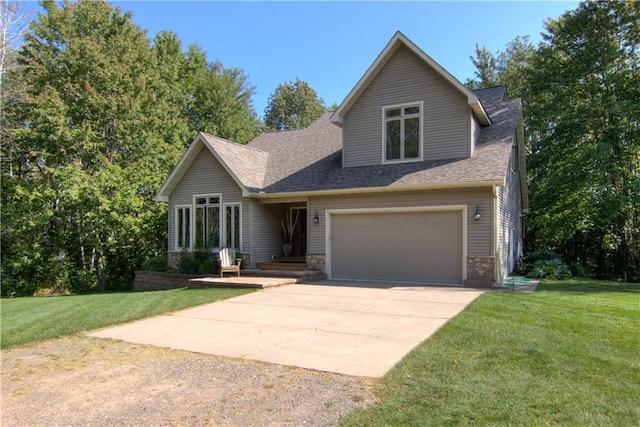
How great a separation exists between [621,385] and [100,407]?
4.97 m

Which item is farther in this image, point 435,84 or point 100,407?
point 435,84

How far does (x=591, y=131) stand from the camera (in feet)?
62.4

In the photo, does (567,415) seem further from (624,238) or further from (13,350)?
(624,238)

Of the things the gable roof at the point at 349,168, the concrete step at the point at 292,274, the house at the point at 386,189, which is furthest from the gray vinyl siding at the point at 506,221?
the concrete step at the point at 292,274

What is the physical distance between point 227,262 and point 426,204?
6687mm

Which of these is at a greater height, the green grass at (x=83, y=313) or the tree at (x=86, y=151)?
the tree at (x=86, y=151)

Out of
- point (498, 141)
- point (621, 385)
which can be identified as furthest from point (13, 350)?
point (498, 141)

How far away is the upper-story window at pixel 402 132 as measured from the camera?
43.9ft

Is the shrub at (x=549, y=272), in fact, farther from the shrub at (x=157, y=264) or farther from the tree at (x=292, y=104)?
the tree at (x=292, y=104)

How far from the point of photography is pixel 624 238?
Result: 19.8 m

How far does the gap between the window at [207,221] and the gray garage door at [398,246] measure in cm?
438

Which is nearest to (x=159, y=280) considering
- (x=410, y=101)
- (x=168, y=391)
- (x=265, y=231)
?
(x=265, y=231)

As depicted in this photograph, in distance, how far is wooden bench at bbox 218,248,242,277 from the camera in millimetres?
13578

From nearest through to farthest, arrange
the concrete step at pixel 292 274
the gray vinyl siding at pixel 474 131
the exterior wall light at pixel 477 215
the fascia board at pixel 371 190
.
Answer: the fascia board at pixel 371 190 → the exterior wall light at pixel 477 215 → the gray vinyl siding at pixel 474 131 → the concrete step at pixel 292 274
